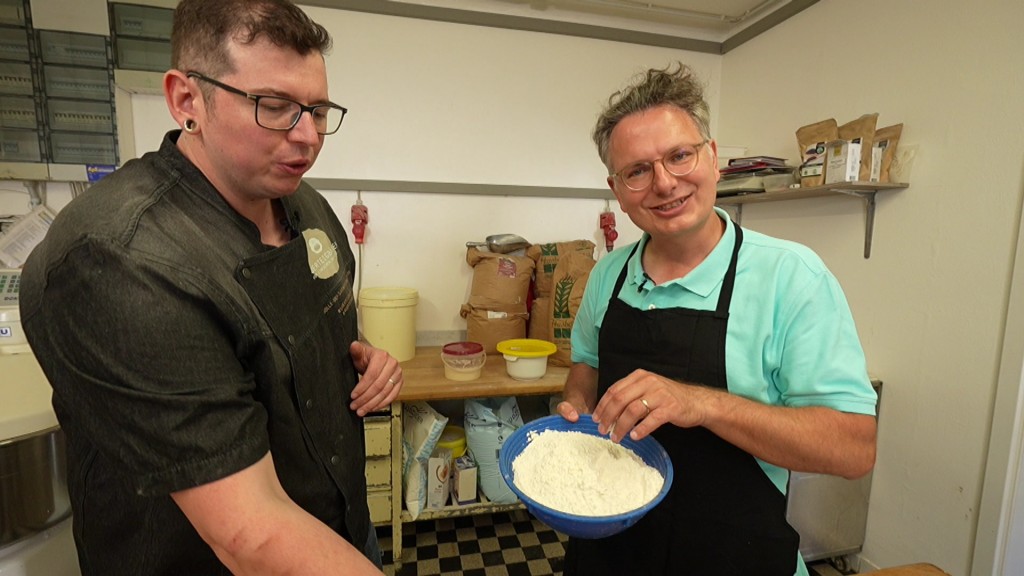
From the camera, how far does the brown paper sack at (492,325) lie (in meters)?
2.34

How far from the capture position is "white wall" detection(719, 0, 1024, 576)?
1.54 meters

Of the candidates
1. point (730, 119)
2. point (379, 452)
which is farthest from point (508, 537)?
point (730, 119)

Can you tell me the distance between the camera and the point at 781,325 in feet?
3.00

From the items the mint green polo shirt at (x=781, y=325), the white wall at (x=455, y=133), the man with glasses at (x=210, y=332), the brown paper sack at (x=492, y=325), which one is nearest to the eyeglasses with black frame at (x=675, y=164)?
the mint green polo shirt at (x=781, y=325)

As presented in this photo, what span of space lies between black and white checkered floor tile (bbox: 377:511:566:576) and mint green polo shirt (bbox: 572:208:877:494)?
4.68ft

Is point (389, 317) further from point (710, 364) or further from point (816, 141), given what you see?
point (816, 141)

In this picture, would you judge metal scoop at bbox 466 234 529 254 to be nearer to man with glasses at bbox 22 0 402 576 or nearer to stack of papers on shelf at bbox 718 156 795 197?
stack of papers on shelf at bbox 718 156 795 197

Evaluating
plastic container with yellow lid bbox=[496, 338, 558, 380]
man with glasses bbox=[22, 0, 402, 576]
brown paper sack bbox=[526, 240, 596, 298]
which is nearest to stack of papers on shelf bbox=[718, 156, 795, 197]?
brown paper sack bbox=[526, 240, 596, 298]

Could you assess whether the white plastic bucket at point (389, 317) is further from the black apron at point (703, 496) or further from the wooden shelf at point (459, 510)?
the black apron at point (703, 496)

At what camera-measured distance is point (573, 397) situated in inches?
50.7

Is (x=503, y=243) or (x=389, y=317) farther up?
(x=503, y=243)

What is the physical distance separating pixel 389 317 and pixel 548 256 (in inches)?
32.6

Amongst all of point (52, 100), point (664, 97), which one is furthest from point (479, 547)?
point (52, 100)

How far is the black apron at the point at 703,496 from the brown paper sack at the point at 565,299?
115 centimetres
